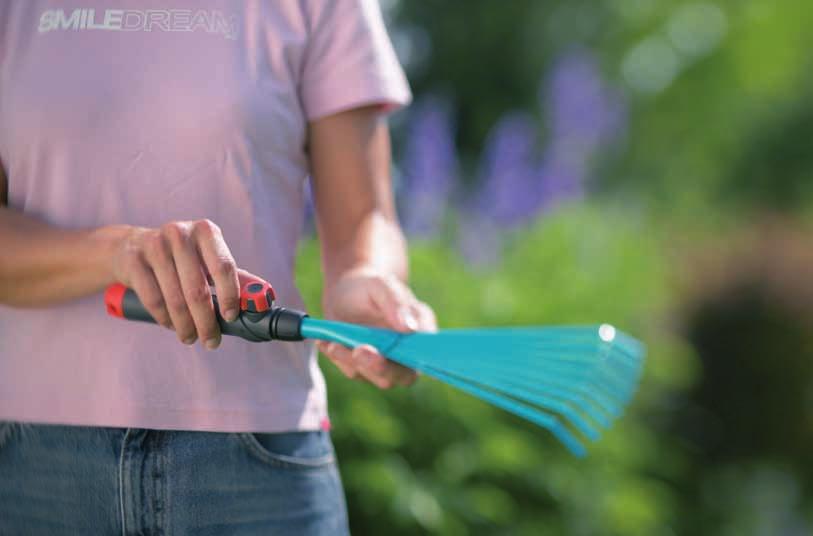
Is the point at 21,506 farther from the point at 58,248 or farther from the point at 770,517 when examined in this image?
the point at 770,517

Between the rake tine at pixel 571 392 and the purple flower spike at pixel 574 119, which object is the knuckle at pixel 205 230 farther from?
the purple flower spike at pixel 574 119

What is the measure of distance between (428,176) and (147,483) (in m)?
3.20

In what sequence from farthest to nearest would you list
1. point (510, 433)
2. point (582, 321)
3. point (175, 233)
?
point (582, 321) → point (510, 433) → point (175, 233)

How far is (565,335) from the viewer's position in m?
1.33

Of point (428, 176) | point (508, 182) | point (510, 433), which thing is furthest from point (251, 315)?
point (508, 182)

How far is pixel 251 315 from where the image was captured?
1201 mm

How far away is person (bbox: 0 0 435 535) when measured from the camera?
130cm

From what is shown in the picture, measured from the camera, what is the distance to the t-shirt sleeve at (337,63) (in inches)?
57.1

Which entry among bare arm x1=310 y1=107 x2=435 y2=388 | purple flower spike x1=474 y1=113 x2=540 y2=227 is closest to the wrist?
bare arm x1=310 y1=107 x2=435 y2=388

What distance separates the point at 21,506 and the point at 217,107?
53 centimetres

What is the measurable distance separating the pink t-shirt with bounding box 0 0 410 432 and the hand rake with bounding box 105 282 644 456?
118 mm

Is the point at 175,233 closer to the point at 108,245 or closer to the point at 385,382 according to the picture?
the point at 108,245

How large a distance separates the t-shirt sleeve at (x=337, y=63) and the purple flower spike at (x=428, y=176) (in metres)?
2.89

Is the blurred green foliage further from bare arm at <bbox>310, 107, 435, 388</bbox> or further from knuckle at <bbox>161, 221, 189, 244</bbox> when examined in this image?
knuckle at <bbox>161, 221, 189, 244</bbox>
